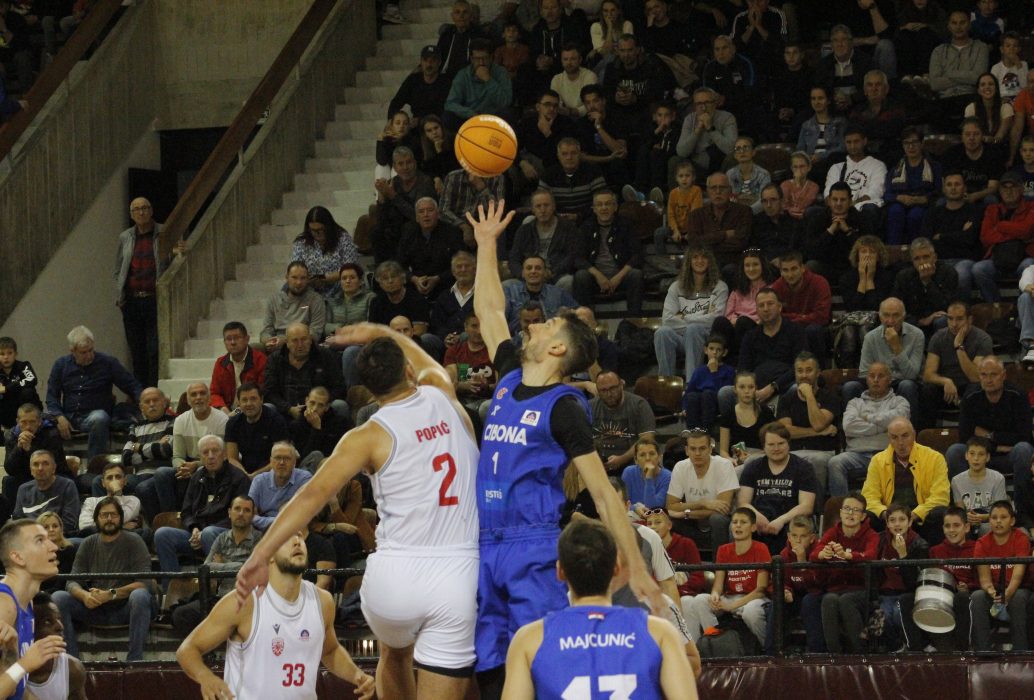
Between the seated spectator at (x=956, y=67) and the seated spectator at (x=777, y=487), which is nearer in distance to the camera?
the seated spectator at (x=777, y=487)

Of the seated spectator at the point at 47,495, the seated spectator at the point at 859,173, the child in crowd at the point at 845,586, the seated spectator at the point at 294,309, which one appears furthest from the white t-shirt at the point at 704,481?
the seated spectator at the point at 47,495

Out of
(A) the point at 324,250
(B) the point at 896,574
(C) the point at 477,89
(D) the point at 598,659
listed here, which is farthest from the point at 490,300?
(C) the point at 477,89

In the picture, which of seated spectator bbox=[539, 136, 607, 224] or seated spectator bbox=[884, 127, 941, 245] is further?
seated spectator bbox=[539, 136, 607, 224]

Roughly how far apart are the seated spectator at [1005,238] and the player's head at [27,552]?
8479 mm

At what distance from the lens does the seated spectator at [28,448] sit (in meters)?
12.9

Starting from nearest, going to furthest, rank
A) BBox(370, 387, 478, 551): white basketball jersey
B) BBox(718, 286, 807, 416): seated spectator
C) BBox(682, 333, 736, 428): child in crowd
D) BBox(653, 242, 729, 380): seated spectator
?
BBox(370, 387, 478, 551): white basketball jersey < BBox(682, 333, 736, 428): child in crowd < BBox(718, 286, 807, 416): seated spectator < BBox(653, 242, 729, 380): seated spectator

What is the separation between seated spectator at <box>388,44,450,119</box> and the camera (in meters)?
16.2

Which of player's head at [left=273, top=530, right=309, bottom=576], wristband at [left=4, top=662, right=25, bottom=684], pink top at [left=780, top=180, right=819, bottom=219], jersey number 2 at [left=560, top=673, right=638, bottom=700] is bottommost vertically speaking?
pink top at [left=780, top=180, right=819, bottom=219]

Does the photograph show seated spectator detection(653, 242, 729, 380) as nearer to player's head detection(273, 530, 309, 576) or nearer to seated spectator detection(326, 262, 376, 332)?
seated spectator detection(326, 262, 376, 332)

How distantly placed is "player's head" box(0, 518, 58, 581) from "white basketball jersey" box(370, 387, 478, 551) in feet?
6.29

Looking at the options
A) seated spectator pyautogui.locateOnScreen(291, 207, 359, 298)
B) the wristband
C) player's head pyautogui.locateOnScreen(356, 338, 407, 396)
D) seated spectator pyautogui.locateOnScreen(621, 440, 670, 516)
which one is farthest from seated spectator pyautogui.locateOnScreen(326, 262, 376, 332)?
player's head pyautogui.locateOnScreen(356, 338, 407, 396)

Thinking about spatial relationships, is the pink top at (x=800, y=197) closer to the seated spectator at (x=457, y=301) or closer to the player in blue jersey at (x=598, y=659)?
the seated spectator at (x=457, y=301)

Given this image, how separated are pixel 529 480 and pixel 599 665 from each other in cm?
105

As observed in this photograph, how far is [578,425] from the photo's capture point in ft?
18.8
